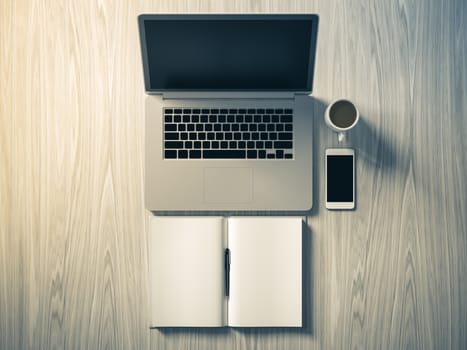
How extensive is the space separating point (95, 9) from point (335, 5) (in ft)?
1.81

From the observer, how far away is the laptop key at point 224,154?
0.98 metres

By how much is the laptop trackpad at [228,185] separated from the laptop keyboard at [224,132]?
0.11 ft

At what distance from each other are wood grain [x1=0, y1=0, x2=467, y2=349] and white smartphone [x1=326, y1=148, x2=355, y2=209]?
0.02 metres

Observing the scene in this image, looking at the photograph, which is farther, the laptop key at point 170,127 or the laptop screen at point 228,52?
the laptop key at point 170,127

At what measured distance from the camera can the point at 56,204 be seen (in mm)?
1014

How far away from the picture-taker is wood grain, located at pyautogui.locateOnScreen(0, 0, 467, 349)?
1008 mm

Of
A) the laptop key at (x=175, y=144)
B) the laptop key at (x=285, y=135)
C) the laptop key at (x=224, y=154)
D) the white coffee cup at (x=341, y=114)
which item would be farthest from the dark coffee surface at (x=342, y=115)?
the laptop key at (x=175, y=144)

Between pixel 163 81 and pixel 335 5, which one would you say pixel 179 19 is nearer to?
pixel 163 81

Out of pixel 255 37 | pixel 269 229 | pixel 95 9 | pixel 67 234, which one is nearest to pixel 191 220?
pixel 269 229

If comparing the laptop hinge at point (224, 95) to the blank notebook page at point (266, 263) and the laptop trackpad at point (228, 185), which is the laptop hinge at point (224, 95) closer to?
the laptop trackpad at point (228, 185)

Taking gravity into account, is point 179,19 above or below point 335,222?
above

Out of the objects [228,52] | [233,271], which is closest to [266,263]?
[233,271]

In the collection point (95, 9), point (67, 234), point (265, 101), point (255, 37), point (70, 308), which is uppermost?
point (95, 9)

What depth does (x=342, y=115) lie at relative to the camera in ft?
3.11
